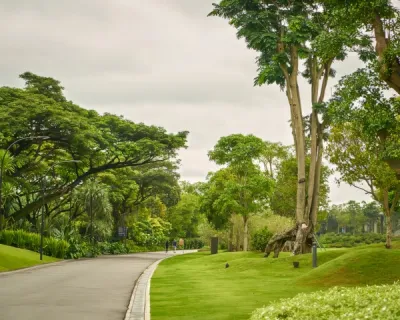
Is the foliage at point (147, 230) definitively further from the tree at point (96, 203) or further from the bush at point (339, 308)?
the bush at point (339, 308)

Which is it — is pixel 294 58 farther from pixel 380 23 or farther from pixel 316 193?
pixel 380 23

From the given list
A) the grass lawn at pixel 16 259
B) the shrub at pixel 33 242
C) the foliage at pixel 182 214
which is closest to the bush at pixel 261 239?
the grass lawn at pixel 16 259

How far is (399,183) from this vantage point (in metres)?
40.8

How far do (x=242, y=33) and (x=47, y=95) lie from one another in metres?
19.7

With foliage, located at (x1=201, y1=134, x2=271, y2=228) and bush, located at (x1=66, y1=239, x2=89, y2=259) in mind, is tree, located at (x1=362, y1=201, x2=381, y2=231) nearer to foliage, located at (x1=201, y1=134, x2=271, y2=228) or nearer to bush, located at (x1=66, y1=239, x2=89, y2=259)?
foliage, located at (x1=201, y1=134, x2=271, y2=228)

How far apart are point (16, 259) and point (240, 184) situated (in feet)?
77.1

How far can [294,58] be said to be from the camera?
34.6 m

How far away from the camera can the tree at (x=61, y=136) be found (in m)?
40.9

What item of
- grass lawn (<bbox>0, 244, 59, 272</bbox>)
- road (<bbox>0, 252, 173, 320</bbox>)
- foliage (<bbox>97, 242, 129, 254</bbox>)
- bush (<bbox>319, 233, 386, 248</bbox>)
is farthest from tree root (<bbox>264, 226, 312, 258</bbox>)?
bush (<bbox>319, 233, 386, 248</bbox>)

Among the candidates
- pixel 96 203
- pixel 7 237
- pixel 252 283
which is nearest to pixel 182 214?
pixel 96 203

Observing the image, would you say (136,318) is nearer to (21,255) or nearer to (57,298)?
(57,298)

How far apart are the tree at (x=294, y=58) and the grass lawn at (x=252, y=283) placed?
5.01 meters

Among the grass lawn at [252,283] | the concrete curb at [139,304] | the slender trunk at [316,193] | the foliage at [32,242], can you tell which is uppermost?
the slender trunk at [316,193]

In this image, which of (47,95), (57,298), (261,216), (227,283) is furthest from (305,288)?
(261,216)
